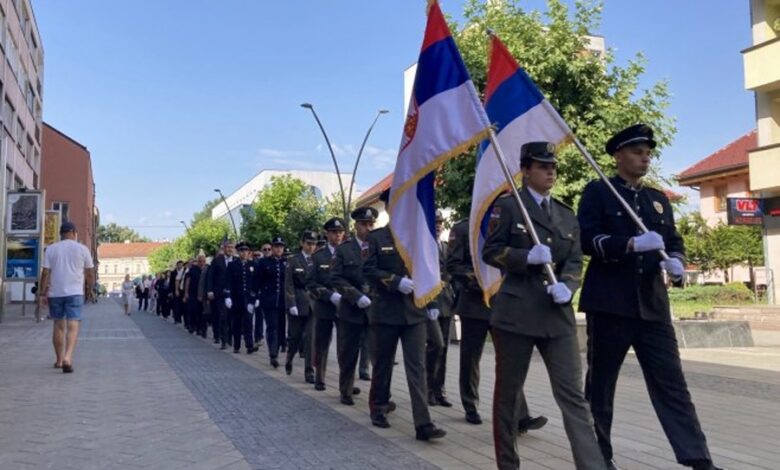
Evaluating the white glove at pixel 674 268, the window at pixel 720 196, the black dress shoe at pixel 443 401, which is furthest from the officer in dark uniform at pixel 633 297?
the window at pixel 720 196

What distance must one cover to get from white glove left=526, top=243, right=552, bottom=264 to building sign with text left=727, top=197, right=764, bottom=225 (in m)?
25.1

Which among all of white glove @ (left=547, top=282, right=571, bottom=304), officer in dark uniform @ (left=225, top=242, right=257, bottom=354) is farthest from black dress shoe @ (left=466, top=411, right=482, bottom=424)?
officer in dark uniform @ (left=225, top=242, right=257, bottom=354)

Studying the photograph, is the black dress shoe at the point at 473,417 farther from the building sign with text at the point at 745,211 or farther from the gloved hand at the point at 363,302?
the building sign with text at the point at 745,211

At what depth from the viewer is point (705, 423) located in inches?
288

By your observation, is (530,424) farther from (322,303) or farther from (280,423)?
(322,303)

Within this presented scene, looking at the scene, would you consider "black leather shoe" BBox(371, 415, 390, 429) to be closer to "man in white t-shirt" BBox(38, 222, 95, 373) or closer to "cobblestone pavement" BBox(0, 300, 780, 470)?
"cobblestone pavement" BBox(0, 300, 780, 470)

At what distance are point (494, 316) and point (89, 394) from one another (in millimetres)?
5990

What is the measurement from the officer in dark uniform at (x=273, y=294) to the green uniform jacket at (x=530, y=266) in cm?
798

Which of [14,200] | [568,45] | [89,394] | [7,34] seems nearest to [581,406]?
[89,394]

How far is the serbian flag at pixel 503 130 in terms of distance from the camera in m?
6.12

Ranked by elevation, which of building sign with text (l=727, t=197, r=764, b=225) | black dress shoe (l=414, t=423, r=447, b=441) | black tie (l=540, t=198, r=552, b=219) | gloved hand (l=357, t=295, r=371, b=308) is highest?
building sign with text (l=727, t=197, r=764, b=225)

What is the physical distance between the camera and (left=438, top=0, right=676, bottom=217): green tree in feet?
81.0

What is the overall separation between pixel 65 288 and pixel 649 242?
351 inches

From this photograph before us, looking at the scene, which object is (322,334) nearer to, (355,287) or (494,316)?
(355,287)
